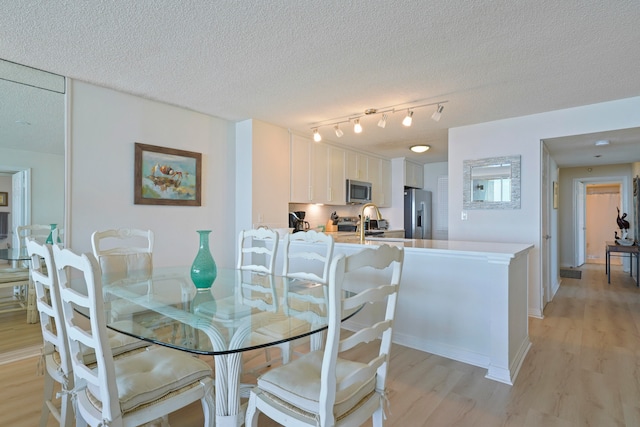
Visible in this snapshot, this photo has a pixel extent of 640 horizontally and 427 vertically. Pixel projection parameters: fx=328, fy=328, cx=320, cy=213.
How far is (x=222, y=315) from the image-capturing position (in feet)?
4.94

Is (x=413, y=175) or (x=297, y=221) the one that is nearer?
(x=297, y=221)

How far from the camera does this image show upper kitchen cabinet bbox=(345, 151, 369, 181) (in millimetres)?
5375

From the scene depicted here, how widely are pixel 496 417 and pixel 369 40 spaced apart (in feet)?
7.71

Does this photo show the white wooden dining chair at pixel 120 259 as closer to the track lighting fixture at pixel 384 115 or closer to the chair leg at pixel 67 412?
the chair leg at pixel 67 412

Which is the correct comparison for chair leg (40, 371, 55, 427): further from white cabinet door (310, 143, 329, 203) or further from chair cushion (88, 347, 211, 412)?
white cabinet door (310, 143, 329, 203)

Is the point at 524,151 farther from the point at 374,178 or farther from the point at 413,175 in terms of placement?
the point at 413,175

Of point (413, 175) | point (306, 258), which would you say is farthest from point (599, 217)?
point (306, 258)

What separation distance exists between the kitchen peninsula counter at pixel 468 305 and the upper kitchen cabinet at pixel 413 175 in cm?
384

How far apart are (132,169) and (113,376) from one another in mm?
2521

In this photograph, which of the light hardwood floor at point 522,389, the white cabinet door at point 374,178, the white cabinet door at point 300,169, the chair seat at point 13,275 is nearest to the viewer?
the light hardwood floor at point 522,389

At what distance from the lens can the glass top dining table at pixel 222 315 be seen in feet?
4.24

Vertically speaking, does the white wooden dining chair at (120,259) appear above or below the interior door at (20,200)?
below

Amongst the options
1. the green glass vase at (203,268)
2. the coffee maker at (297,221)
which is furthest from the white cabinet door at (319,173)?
the green glass vase at (203,268)

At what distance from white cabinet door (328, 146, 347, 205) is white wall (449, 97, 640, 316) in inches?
65.5
